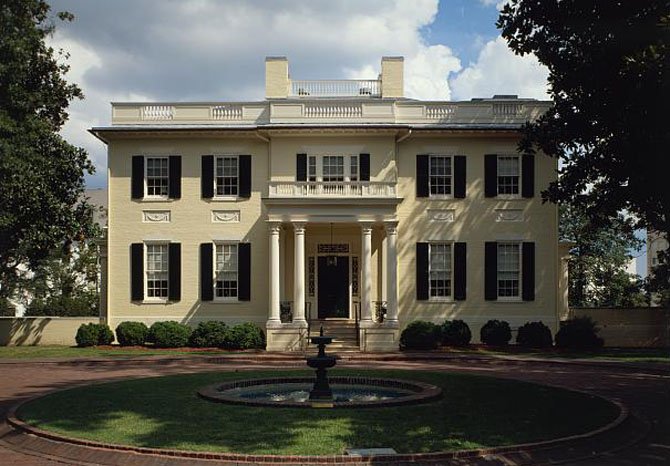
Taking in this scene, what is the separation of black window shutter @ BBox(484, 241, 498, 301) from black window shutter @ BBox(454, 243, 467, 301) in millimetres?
890

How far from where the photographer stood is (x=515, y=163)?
3269cm

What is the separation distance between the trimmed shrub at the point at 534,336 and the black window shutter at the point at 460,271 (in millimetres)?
2858

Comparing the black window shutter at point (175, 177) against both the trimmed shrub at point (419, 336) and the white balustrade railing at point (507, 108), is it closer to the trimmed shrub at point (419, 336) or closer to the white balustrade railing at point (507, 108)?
the trimmed shrub at point (419, 336)

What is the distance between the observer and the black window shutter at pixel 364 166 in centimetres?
3222

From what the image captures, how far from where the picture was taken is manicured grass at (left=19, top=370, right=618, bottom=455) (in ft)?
38.7

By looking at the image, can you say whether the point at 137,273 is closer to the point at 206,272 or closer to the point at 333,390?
the point at 206,272

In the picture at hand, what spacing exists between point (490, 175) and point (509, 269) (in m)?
4.09

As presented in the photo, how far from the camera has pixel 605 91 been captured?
17.0m

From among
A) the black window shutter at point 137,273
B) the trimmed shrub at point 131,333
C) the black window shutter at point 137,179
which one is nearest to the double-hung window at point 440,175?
the black window shutter at point 137,179

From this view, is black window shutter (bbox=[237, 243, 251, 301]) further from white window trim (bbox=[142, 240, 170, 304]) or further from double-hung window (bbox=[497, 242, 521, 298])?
double-hung window (bbox=[497, 242, 521, 298])

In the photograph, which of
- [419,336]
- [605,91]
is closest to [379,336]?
[419,336]

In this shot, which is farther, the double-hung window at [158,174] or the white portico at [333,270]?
the double-hung window at [158,174]

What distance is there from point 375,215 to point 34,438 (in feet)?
64.6

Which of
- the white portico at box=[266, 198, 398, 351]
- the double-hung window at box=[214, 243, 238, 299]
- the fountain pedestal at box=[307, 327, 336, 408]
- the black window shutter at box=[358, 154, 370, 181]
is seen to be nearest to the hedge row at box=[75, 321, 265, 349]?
the white portico at box=[266, 198, 398, 351]
